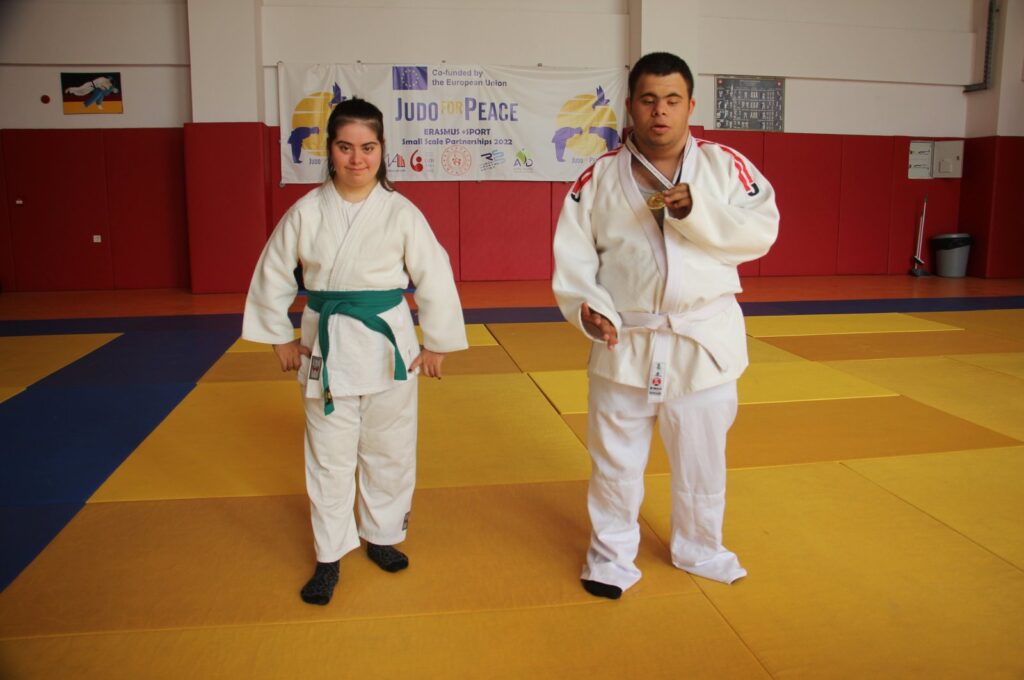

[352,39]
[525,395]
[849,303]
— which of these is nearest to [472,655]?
[525,395]

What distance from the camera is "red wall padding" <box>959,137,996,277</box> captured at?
10.8 meters

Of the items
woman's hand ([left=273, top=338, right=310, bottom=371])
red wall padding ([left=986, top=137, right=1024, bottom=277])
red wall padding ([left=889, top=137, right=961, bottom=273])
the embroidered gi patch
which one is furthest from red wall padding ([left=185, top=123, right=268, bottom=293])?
red wall padding ([left=986, top=137, right=1024, bottom=277])

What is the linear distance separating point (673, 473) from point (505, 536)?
683 millimetres

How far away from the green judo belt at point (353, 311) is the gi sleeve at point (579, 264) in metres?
0.55

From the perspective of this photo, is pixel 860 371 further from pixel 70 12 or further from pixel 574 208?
pixel 70 12

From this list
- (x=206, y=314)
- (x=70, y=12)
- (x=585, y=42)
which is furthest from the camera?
(x=585, y=42)

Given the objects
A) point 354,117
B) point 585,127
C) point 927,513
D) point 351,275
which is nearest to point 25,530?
point 351,275

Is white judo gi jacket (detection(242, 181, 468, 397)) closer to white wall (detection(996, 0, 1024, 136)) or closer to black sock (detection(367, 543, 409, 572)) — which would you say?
black sock (detection(367, 543, 409, 572))

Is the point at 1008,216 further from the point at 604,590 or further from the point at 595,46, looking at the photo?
the point at 604,590

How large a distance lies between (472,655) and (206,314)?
655cm

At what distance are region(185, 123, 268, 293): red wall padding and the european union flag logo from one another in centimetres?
175

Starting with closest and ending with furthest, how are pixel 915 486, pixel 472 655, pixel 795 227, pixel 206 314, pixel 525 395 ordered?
pixel 472 655, pixel 915 486, pixel 525 395, pixel 206 314, pixel 795 227

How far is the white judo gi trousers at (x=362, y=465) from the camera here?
2.48 meters

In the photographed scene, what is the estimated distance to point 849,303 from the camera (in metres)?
8.39
